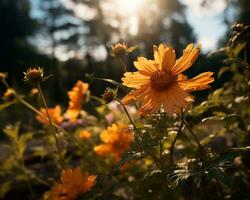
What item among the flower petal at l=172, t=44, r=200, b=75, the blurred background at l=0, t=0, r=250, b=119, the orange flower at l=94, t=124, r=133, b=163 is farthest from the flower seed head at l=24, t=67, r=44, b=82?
the blurred background at l=0, t=0, r=250, b=119

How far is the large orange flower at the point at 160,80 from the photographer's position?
1595 mm

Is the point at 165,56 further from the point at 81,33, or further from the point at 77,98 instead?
the point at 81,33

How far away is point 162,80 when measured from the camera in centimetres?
169

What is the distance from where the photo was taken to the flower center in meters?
1.68

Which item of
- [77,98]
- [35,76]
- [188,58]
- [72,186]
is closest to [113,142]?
[77,98]

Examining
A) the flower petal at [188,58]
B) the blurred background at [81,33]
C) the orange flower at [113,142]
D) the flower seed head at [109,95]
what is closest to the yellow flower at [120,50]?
the flower seed head at [109,95]

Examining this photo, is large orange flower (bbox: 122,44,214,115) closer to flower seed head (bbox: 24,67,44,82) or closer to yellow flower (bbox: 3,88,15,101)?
flower seed head (bbox: 24,67,44,82)

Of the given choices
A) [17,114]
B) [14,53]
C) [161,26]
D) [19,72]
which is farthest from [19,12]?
[17,114]

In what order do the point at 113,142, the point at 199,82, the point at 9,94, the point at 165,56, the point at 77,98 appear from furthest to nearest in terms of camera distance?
the point at 77,98, the point at 9,94, the point at 113,142, the point at 165,56, the point at 199,82

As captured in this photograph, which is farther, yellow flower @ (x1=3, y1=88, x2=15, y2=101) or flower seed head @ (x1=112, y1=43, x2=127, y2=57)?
yellow flower @ (x1=3, y1=88, x2=15, y2=101)

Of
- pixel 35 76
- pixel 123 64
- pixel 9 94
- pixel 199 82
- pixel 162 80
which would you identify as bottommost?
pixel 199 82

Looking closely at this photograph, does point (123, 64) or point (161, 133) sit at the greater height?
point (123, 64)

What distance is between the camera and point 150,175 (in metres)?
1.68

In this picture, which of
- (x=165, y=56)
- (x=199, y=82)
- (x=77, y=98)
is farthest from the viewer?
(x=77, y=98)
